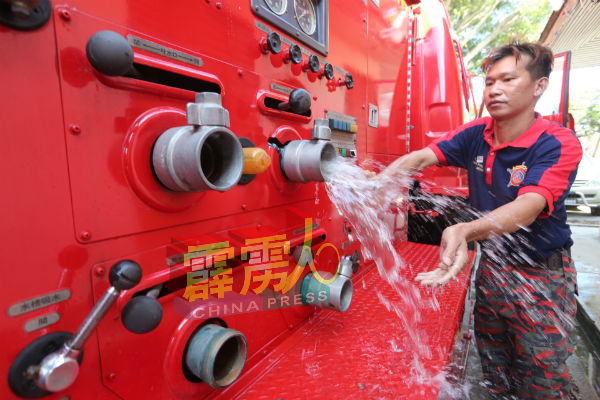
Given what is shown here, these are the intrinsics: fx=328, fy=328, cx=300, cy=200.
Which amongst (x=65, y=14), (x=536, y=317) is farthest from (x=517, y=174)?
(x=65, y=14)

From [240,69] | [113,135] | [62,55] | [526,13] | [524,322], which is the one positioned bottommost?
[524,322]

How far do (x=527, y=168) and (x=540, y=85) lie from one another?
0.45 meters

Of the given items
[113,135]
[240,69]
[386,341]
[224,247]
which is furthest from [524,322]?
[113,135]

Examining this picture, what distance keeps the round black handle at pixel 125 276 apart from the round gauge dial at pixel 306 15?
3.88 feet

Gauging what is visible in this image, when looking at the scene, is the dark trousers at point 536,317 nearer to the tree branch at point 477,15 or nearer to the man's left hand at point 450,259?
the man's left hand at point 450,259

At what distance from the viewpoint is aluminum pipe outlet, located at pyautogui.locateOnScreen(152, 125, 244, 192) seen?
29.1 inches

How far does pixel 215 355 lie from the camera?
2.98 feet

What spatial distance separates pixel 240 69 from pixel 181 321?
0.82 m

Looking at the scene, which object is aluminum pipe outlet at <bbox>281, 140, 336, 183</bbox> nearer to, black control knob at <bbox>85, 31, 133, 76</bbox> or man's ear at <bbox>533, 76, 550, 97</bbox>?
black control knob at <bbox>85, 31, 133, 76</bbox>

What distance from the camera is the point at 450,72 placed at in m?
2.91

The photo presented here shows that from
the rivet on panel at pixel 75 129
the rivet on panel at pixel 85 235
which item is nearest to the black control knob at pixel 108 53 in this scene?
the rivet on panel at pixel 75 129

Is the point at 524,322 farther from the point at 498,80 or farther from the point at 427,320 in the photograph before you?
the point at 498,80

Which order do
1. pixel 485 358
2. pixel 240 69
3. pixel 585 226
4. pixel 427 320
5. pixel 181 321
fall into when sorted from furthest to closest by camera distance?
1. pixel 585 226
2. pixel 485 358
3. pixel 427 320
4. pixel 240 69
5. pixel 181 321

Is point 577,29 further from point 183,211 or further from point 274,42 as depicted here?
point 183,211
